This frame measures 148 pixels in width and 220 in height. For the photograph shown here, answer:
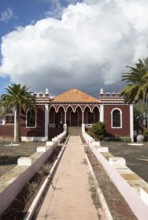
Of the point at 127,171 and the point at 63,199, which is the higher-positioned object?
the point at 127,171

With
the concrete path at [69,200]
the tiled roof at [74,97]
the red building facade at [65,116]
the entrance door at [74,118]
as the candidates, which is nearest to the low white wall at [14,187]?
the concrete path at [69,200]

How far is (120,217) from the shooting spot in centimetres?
578

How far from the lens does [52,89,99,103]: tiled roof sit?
42188 mm

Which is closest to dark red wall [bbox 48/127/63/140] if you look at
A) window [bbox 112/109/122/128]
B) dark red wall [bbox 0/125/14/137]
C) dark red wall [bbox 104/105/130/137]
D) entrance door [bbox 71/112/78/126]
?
entrance door [bbox 71/112/78/126]

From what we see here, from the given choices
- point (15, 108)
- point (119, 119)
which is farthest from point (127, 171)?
point (119, 119)

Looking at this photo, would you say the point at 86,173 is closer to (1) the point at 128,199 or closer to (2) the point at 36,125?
(1) the point at 128,199

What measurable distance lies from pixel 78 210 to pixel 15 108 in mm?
30940

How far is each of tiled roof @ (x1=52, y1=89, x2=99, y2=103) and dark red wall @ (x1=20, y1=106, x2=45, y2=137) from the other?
2723mm

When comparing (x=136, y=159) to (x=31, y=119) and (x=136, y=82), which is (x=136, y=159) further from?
(x=31, y=119)

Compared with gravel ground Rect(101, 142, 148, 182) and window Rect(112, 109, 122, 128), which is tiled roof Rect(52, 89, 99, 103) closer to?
window Rect(112, 109, 122, 128)

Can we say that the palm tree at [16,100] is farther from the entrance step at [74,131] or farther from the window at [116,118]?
the window at [116,118]

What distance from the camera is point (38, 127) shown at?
135 ft

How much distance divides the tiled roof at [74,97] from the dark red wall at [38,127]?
272 cm

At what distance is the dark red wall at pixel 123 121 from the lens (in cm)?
4094
